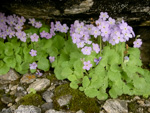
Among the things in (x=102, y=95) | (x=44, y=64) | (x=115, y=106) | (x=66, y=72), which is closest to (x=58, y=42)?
(x=44, y=64)

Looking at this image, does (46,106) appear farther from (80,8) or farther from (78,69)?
(80,8)

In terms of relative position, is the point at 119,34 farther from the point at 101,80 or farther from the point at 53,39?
the point at 53,39

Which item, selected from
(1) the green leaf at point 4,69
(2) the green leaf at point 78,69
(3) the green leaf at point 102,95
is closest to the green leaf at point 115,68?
(3) the green leaf at point 102,95

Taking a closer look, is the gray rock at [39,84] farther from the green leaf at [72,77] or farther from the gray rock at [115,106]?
the gray rock at [115,106]

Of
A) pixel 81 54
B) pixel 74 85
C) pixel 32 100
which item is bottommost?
pixel 32 100

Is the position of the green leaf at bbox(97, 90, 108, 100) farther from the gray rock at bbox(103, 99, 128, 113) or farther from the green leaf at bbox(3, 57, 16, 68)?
the green leaf at bbox(3, 57, 16, 68)

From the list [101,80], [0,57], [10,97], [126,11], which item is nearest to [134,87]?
[101,80]

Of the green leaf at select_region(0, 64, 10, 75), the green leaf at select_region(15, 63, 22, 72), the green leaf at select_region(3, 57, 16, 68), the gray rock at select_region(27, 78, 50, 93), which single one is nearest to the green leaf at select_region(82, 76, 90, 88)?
the gray rock at select_region(27, 78, 50, 93)
